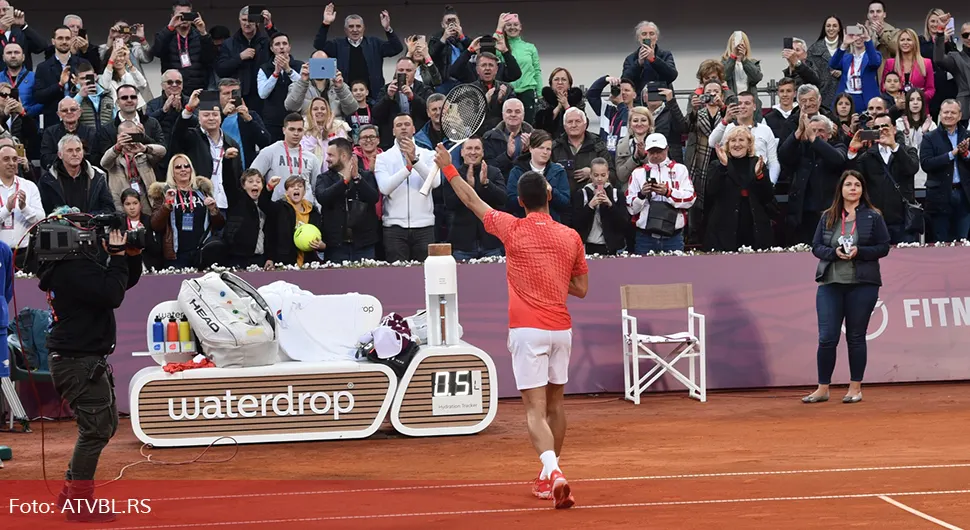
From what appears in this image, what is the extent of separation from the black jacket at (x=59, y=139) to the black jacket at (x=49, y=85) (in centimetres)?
93

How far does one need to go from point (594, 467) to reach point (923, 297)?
6017mm

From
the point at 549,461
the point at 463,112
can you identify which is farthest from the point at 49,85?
the point at 549,461

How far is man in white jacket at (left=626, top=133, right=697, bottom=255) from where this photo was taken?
14.0m

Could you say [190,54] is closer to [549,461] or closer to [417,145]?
[417,145]

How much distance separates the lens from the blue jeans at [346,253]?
45.1 feet

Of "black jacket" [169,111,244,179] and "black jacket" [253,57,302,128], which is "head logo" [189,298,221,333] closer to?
"black jacket" [169,111,244,179]

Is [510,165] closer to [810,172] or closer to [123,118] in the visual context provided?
[810,172]

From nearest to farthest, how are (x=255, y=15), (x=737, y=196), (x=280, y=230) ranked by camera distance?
(x=280, y=230) → (x=737, y=196) → (x=255, y=15)

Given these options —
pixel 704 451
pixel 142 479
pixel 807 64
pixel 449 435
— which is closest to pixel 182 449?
pixel 142 479

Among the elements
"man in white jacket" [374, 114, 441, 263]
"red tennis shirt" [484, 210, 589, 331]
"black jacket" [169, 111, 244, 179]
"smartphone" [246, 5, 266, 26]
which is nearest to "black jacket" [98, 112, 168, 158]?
"black jacket" [169, 111, 244, 179]

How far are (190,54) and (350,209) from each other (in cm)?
457

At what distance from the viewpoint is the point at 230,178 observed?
46.6 ft

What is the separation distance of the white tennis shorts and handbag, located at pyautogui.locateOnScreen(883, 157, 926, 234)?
311 inches

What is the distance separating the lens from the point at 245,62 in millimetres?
16594
